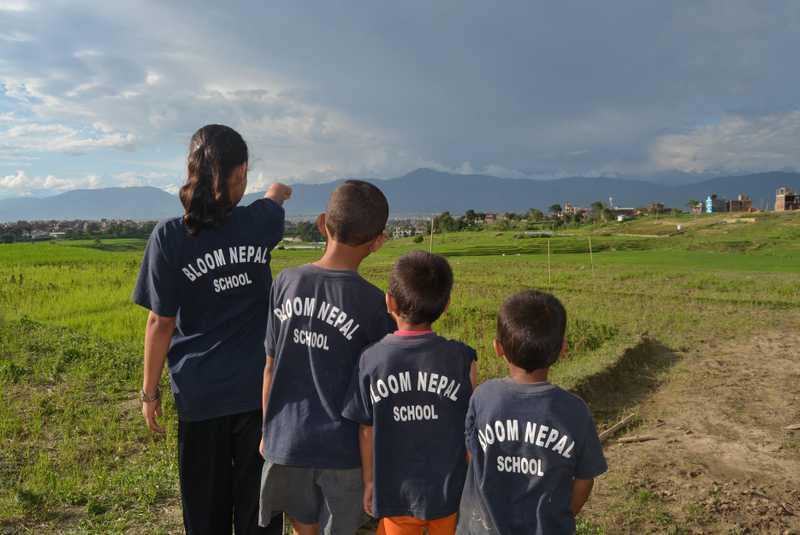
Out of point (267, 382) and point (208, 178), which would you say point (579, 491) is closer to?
point (267, 382)

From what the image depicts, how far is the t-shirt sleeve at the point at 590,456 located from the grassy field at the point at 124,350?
217 centimetres

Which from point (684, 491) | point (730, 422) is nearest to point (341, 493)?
point (684, 491)

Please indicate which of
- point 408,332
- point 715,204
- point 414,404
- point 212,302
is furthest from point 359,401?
point 715,204

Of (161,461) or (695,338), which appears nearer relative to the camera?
(161,461)

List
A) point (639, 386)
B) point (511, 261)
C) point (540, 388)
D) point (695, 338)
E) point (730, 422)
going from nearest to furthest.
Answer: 1. point (540, 388)
2. point (730, 422)
3. point (639, 386)
4. point (695, 338)
5. point (511, 261)

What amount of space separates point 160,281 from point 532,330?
5.57 feet

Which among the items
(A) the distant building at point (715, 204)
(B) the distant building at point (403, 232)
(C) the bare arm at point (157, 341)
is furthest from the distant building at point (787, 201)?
(C) the bare arm at point (157, 341)

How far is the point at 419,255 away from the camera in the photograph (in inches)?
96.1

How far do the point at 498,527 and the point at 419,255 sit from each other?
3.89ft

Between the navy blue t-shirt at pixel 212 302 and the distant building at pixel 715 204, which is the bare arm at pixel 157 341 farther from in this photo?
the distant building at pixel 715 204

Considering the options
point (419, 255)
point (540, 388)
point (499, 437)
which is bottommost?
point (499, 437)

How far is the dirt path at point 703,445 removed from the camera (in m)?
4.42

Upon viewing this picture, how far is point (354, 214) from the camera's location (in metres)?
2.44

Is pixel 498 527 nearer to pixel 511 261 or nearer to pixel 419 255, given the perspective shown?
pixel 419 255
